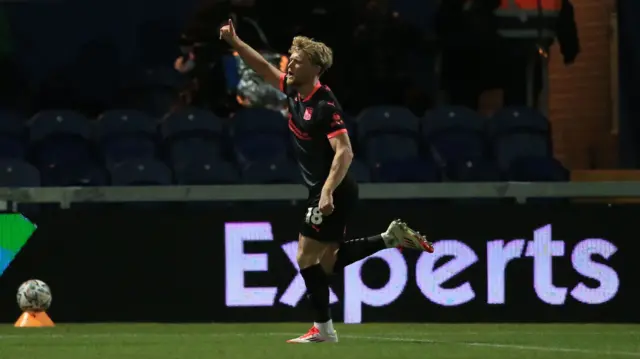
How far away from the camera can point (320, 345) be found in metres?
7.83

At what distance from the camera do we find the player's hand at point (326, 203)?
25.3ft

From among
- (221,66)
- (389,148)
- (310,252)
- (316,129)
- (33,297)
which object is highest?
(221,66)

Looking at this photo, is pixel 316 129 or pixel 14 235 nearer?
pixel 316 129

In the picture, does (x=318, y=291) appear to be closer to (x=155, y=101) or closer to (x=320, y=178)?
(x=320, y=178)

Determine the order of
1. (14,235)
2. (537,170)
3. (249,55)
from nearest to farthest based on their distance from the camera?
(249,55)
(14,235)
(537,170)

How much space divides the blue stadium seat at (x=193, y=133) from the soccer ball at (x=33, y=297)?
95.0 inches

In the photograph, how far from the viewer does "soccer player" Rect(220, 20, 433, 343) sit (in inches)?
310

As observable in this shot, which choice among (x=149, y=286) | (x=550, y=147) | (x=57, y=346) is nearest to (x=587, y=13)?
(x=550, y=147)

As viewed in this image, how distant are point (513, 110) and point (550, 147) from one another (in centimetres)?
52

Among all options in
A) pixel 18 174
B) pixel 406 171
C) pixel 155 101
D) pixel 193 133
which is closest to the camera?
pixel 18 174

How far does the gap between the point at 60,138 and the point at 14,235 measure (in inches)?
74.7

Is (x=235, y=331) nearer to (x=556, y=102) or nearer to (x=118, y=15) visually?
(x=118, y=15)

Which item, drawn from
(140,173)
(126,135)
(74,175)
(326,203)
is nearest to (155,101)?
(126,135)

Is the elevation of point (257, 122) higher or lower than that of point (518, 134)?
higher
